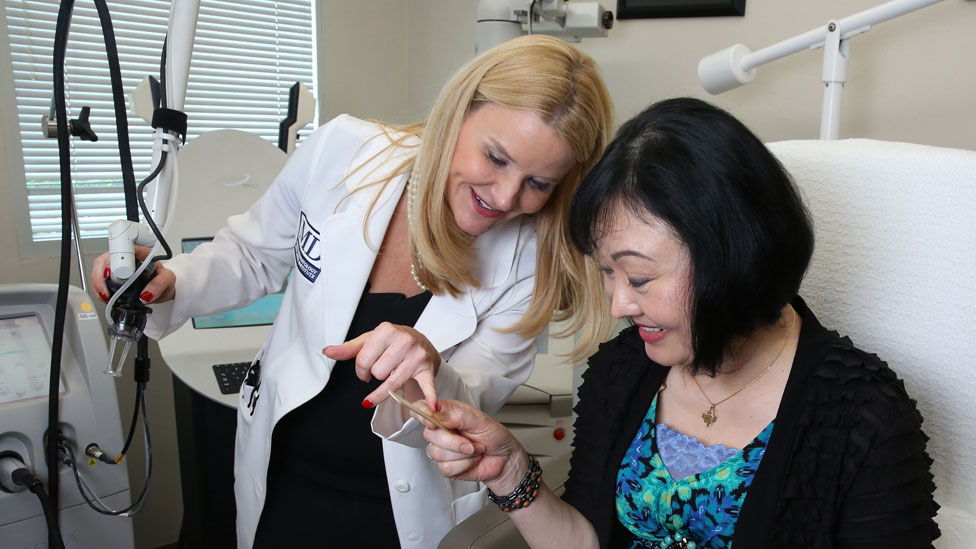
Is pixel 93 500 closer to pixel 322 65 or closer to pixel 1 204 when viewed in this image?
pixel 1 204

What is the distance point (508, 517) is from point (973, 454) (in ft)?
2.10

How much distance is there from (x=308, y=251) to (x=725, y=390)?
70 centimetres

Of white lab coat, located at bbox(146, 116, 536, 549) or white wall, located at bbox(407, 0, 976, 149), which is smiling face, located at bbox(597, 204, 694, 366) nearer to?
white lab coat, located at bbox(146, 116, 536, 549)

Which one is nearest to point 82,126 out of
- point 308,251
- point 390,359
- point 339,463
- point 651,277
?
point 308,251

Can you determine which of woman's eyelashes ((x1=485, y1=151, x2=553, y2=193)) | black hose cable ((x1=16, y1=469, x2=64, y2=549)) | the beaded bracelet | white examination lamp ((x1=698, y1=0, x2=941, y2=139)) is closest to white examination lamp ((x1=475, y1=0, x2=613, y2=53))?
white examination lamp ((x1=698, y1=0, x2=941, y2=139))

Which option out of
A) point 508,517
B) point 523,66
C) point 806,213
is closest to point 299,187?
point 523,66

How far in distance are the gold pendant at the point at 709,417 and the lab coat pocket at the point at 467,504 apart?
1.30ft

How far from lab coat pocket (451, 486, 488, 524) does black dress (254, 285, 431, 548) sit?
0.34 feet

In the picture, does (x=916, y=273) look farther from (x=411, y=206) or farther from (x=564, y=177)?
(x=411, y=206)

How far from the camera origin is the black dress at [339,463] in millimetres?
1199

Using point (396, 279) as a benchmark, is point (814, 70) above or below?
above

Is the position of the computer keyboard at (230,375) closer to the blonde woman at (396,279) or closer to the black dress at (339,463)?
the blonde woman at (396,279)

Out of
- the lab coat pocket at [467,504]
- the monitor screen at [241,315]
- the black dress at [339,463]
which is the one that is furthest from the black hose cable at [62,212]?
the monitor screen at [241,315]

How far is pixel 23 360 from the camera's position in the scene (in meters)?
1.32
